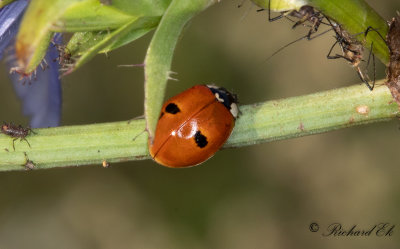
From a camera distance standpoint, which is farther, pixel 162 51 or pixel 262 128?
pixel 262 128

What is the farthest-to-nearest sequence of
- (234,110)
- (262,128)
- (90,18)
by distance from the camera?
(234,110)
(262,128)
(90,18)

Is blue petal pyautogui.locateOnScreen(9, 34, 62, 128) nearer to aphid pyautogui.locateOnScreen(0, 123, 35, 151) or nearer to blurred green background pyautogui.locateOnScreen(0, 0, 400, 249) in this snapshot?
aphid pyautogui.locateOnScreen(0, 123, 35, 151)

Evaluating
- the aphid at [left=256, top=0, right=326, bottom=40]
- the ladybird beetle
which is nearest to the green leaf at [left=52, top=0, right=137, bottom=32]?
the aphid at [left=256, top=0, right=326, bottom=40]

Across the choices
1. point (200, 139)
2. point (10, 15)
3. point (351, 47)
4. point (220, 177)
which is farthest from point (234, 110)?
point (220, 177)

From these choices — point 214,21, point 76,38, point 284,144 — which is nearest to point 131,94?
point 214,21

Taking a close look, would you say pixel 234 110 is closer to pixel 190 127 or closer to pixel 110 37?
pixel 190 127

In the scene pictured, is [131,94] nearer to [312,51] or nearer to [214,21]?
[214,21]

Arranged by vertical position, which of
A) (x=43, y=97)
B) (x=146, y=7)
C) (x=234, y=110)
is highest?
(x=146, y=7)
